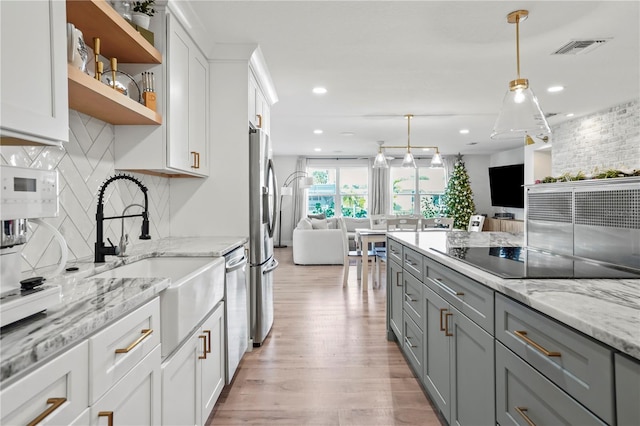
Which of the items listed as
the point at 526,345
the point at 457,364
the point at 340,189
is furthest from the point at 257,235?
the point at 340,189

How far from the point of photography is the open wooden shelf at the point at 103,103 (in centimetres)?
149

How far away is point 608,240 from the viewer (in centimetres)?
169

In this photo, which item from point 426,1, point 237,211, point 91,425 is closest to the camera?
point 91,425

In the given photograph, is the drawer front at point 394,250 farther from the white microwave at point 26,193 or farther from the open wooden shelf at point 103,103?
the white microwave at point 26,193

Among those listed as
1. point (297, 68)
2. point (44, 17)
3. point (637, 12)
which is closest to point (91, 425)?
point (44, 17)

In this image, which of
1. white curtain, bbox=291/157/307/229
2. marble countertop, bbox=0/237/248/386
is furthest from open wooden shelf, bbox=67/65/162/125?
white curtain, bbox=291/157/307/229

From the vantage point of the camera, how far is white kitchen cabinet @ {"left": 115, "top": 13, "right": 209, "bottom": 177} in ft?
7.44

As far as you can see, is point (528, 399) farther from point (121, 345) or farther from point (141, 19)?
point (141, 19)

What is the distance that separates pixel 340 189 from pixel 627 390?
967cm

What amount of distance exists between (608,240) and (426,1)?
1.73 m

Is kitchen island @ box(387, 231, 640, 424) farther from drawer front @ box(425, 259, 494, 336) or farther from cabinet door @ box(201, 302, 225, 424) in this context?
cabinet door @ box(201, 302, 225, 424)

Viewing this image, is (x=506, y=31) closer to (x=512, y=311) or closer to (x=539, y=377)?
(x=512, y=311)

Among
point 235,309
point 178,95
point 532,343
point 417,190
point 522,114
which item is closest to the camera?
point 532,343

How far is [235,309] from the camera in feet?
8.30
